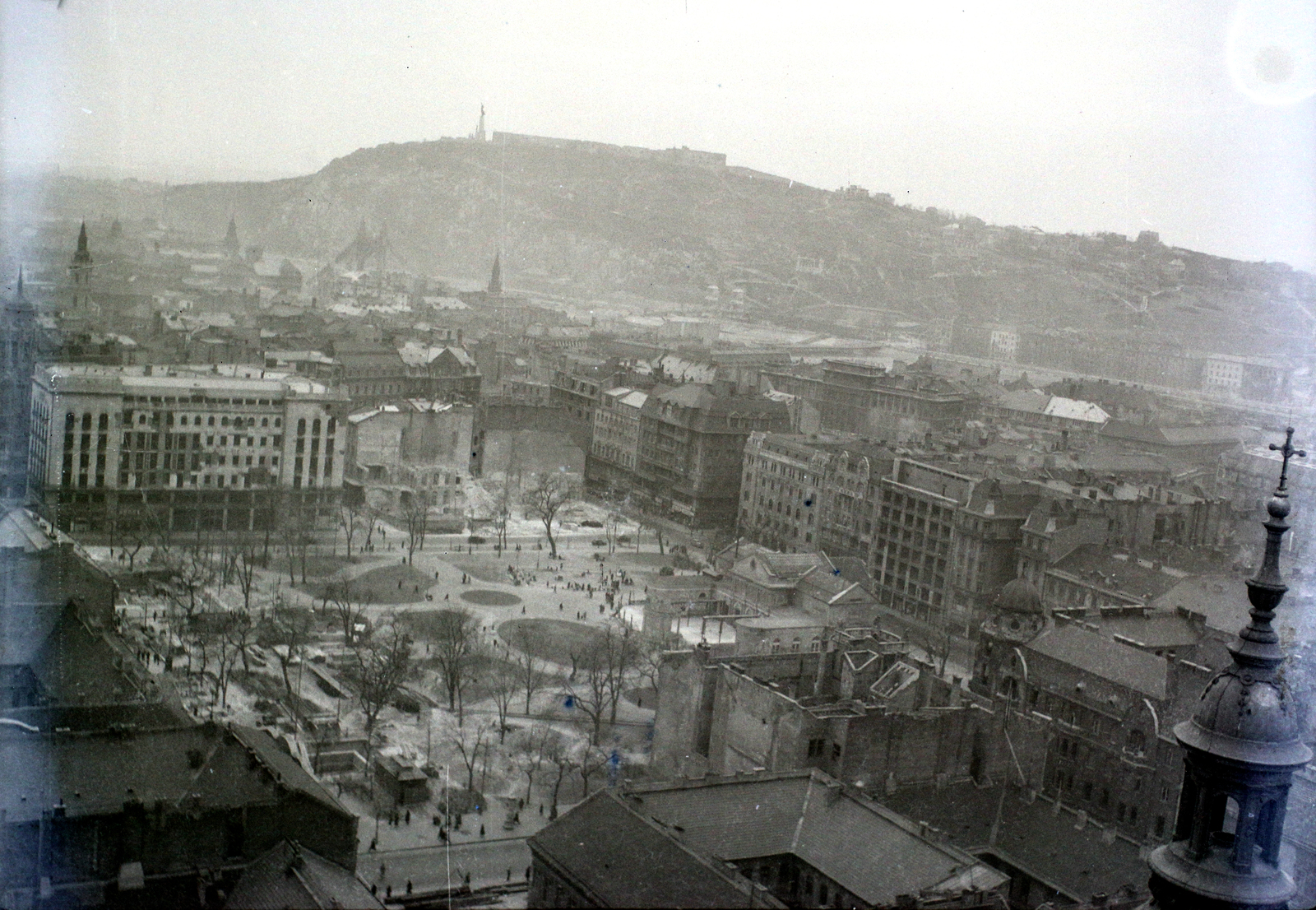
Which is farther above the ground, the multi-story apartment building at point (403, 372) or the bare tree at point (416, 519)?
the multi-story apartment building at point (403, 372)

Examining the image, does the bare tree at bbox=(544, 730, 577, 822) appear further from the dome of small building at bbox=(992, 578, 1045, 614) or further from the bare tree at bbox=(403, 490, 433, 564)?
the bare tree at bbox=(403, 490, 433, 564)

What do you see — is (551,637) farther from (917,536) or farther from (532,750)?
(917,536)

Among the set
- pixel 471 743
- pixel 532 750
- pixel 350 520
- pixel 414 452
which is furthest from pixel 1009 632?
pixel 414 452

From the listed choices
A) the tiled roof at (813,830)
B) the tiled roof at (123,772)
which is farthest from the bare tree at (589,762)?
the tiled roof at (123,772)

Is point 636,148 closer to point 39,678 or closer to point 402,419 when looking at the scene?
point 402,419

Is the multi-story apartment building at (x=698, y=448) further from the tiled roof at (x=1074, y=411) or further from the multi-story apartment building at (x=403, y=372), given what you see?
the tiled roof at (x=1074, y=411)

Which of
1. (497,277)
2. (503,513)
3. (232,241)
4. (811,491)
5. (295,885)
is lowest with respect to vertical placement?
(503,513)

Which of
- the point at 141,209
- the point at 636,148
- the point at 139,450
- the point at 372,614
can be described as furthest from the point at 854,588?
the point at 636,148
